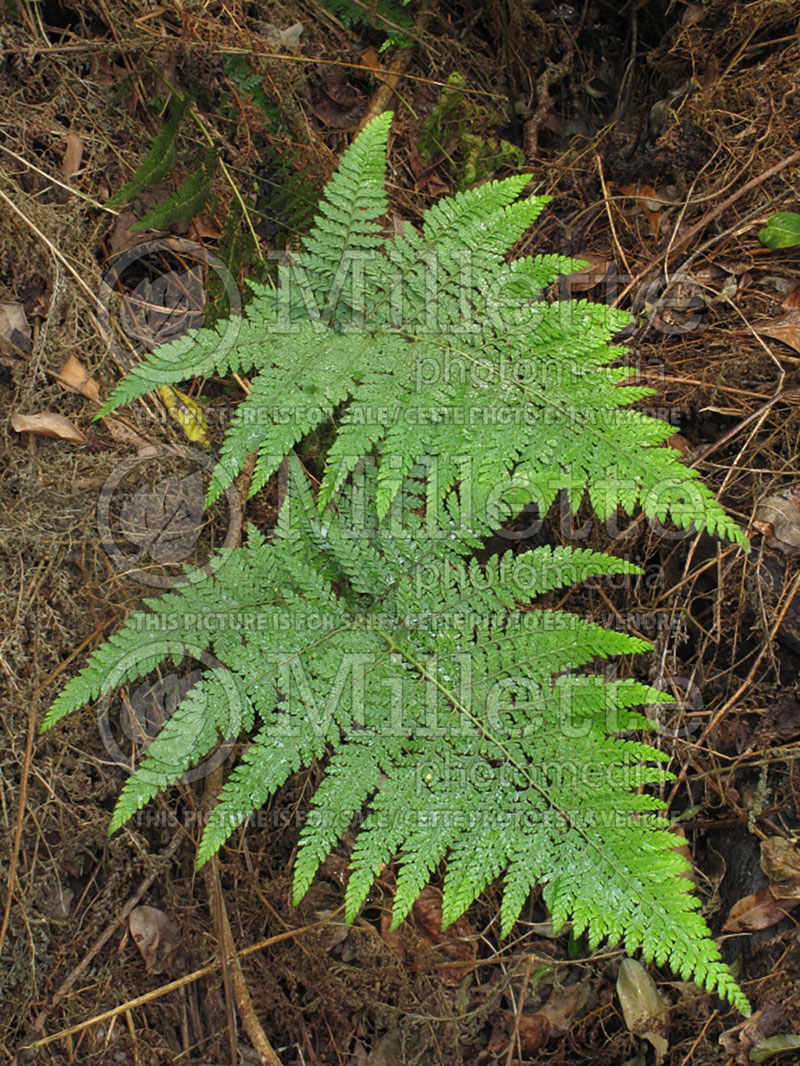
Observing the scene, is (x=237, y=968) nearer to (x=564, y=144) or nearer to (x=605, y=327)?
(x=605, y=327)

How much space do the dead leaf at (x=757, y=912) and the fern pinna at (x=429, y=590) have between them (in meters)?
0.60

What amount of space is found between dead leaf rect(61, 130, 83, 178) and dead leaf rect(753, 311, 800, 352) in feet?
9.17

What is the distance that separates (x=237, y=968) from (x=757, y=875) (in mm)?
1923

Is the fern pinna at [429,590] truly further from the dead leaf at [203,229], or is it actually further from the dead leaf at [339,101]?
the dead leaf at [339,101]

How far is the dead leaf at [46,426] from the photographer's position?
10.00 feet

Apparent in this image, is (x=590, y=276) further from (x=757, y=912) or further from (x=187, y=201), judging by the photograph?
(x=757, y=912)

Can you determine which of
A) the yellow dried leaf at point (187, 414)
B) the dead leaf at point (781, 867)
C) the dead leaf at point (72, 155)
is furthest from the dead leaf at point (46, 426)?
the dead leaf at point (781, 867)

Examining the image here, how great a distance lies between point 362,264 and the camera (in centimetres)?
272

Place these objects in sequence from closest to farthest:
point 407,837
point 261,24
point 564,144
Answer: point 407,837
point 261,24
point 564,144

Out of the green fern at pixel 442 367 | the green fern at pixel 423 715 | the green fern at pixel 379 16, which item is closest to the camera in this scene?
the green fern at pixel 423 715

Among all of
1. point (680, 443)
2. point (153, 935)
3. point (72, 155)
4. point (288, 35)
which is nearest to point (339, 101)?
point (288, 35)

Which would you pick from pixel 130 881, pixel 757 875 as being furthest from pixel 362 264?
pixel 757 875

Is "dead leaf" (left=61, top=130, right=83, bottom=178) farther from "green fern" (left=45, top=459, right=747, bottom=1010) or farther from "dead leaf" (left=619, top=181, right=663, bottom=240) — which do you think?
"dead leaf" (left=619, top=181, right=663, bottom=240)

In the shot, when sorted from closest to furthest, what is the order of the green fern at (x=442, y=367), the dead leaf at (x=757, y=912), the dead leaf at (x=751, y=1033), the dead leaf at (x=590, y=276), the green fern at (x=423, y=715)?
the green fern at (x=423, y=715) → the green fern at (x=442, y=367) → the dead leaf at (x=751, y=1033) → the dead leaf at (x=757, y=912) → the dead leaf at (x=590, y=276)
